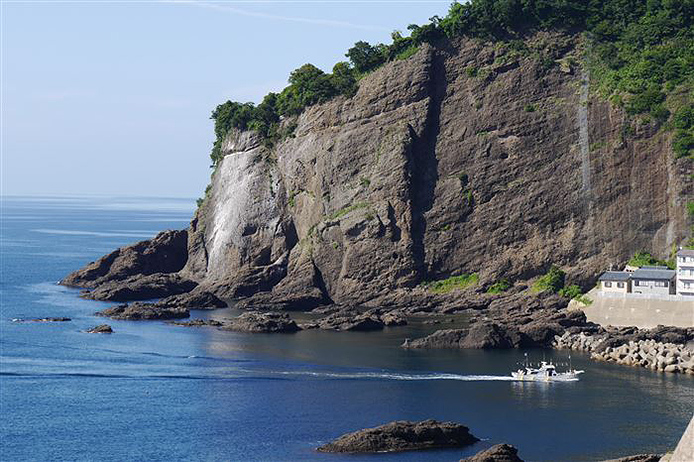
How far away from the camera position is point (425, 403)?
89688 millimetres

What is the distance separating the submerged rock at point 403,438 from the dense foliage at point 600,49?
6615 centimetres

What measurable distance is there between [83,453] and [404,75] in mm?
80785

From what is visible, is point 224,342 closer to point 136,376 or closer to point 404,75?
point 136,376

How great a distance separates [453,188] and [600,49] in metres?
22.4

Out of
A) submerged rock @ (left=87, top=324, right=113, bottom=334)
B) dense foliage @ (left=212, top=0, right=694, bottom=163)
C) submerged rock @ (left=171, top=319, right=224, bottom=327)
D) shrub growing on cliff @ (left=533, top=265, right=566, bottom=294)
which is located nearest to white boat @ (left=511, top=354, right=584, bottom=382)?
shrub growing on cliff @ (left=533, top=265, right=566, bottom=294)

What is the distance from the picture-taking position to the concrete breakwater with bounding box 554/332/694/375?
10125cm

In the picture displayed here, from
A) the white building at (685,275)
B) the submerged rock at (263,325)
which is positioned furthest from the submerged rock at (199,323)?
the white building at (685,275)

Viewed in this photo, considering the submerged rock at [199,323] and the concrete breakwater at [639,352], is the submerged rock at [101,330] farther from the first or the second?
the concrete breakwater at [639,352]

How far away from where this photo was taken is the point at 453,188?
5605 inches

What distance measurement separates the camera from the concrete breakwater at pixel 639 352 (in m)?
101

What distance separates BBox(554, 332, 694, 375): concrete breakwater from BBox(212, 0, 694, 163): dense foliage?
32.3 meters

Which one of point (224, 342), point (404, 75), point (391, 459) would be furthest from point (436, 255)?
point (391, 459)

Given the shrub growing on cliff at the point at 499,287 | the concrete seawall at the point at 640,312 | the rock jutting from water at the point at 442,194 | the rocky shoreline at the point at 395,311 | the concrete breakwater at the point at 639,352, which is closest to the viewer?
the concrete breakwater at the point at 639,352

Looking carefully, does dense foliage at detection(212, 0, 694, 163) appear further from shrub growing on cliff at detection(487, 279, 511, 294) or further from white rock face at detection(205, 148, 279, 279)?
shrub growing on cliff at detection(487, 279, 511, 294)
